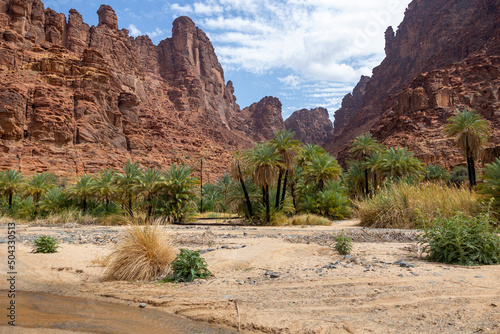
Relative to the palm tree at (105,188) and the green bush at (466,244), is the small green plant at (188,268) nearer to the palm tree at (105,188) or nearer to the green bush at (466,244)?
the green bush at (466,244)

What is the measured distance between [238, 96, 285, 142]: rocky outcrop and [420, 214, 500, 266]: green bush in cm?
15305

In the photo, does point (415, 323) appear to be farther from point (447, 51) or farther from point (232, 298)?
point (447, 51)

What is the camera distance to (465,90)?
7600 cm

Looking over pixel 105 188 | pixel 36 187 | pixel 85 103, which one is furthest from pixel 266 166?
pixel 85 103

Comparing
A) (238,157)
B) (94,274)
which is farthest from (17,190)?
(94,274)

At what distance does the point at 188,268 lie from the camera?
19.3ft

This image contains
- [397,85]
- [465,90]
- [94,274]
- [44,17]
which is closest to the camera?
[94,274]

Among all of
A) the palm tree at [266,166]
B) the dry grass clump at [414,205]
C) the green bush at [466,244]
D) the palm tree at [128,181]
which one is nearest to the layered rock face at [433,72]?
the palm tree at [266,166]

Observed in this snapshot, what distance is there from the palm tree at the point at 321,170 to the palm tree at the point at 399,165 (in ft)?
24.7

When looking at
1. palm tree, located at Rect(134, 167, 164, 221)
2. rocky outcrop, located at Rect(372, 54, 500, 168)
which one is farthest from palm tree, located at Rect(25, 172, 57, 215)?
rocky outcrop, located at Rect(372, 54, 500, 168)

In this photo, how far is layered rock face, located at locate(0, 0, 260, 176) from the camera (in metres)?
59.4

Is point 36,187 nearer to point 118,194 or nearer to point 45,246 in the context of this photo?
point 118,194

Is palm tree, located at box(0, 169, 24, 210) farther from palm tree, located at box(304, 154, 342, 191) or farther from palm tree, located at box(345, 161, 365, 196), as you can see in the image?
palm tree, located at box(345, 161, 365, 196)

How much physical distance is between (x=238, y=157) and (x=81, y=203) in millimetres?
14895
